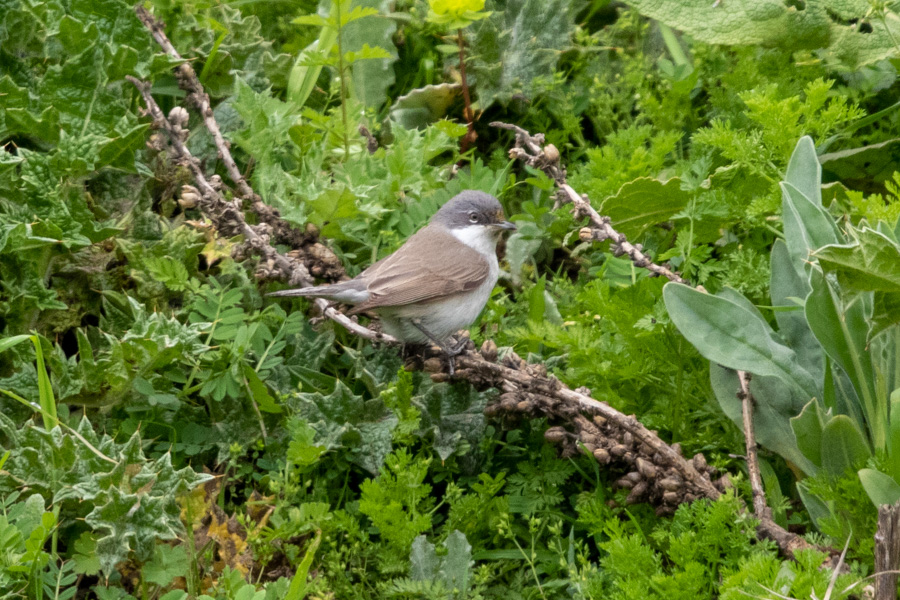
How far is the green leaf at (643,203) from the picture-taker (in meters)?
3.56

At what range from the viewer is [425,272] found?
13.2ft

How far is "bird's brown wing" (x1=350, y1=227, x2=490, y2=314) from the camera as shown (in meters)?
3.77

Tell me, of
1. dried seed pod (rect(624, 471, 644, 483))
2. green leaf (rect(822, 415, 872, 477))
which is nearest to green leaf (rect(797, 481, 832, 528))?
green leaf (rect(822, 415, 872, 477))

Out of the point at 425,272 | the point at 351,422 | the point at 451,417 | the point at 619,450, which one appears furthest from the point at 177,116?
the point at 619,450

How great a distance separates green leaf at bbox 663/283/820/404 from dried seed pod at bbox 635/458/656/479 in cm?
39

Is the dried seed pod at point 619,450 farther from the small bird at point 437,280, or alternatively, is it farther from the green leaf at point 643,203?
the green leaf at point 643,203

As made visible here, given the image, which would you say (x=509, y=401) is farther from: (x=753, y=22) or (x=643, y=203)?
(x=753, y=22)

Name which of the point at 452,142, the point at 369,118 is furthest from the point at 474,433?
the point at 369,118

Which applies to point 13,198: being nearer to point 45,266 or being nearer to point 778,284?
point 45,266

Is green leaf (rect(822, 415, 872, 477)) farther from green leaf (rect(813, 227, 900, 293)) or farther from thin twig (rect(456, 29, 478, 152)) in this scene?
thin twig (rect(456, 29, 478, 152))

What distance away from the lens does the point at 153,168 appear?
430cm

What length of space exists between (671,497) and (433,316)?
56.4 inches

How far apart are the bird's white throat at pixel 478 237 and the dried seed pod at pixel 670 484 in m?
1.75

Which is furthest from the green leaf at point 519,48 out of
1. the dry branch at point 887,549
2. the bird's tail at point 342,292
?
the dry branch at point 887,549
